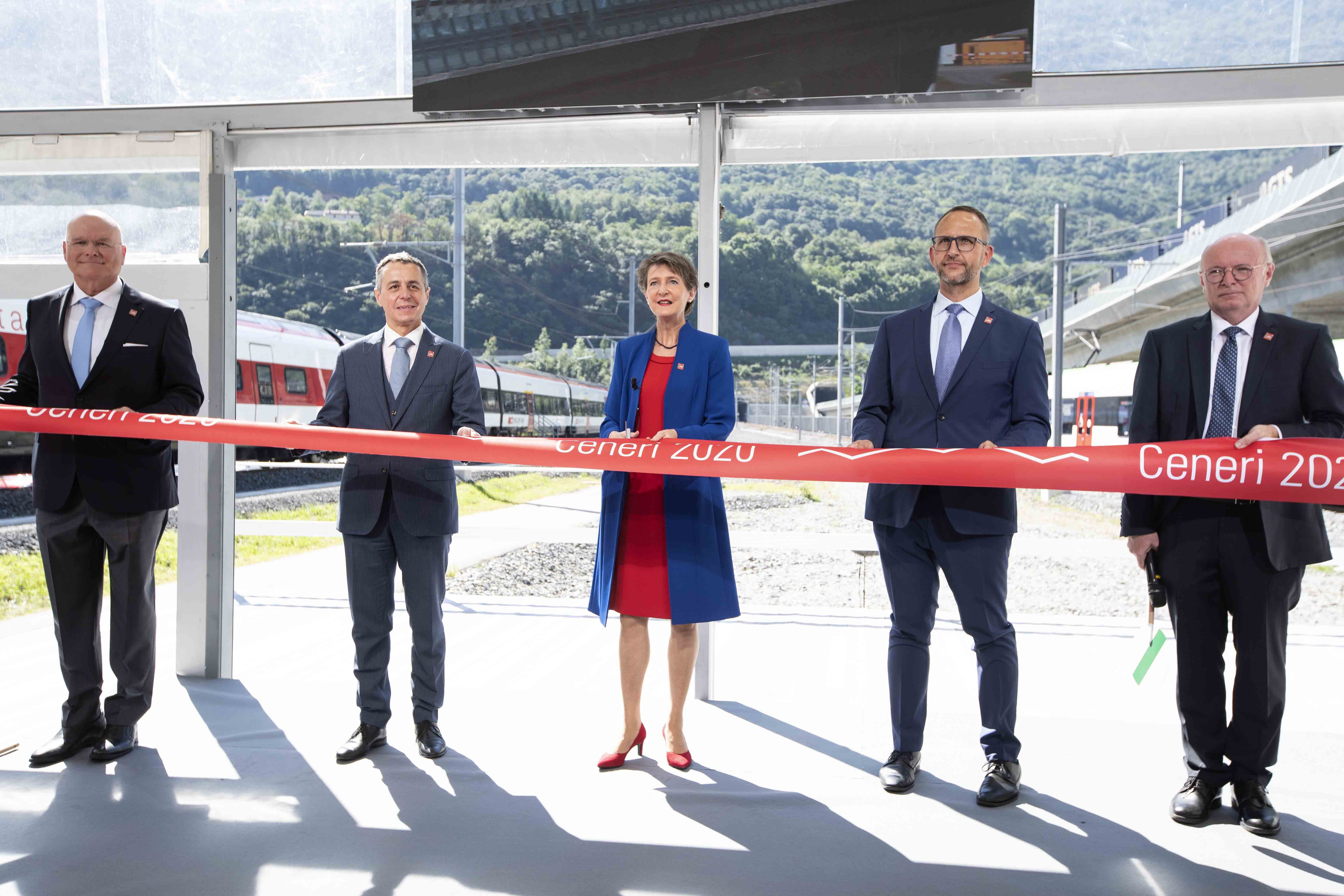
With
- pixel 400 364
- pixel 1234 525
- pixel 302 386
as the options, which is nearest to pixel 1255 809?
pixel 1234 525

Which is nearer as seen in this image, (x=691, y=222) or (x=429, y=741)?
(x=429, y=741)

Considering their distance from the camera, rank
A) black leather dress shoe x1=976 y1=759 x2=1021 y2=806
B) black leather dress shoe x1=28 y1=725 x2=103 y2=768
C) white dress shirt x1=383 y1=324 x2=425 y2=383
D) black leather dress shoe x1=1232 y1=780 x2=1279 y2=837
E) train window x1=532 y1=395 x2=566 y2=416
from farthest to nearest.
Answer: train window x1=532 y1=395 x2=566 y2=416 → white dress shirt x1=383 y1=324 x2=425 y2=383 → black leather dress shoe x1=28 y1=725 x2=103 y2=768 → black leather dress shoe x1=976 y1=759 x2=1021 y2=806 → black leather dress shoe x1=1232 y1=780 x2=1279 y2=837

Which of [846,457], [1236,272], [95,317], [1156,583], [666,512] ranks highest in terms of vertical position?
[1236,272]

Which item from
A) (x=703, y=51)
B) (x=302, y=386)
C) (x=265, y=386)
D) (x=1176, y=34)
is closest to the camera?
(x=1176, y=34)

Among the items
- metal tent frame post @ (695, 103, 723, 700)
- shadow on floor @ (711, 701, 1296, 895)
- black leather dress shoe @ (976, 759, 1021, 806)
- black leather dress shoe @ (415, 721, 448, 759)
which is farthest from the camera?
metal tent frame post @ (695, 103, 723, 700)

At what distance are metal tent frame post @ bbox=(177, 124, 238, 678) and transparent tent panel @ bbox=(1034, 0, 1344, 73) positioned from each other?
3.27 m

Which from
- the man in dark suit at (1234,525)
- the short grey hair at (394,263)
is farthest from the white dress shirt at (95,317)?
the man in dark suit at (1234,525)

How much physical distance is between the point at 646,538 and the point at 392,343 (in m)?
1.08

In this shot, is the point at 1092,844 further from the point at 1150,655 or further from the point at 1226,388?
the point at 1226,388

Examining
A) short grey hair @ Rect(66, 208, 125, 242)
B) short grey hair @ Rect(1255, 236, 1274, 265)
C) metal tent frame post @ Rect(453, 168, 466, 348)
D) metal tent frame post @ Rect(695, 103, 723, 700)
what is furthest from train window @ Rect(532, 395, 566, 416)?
short grey hair @ Rect(1255, 236, 1274, 265)

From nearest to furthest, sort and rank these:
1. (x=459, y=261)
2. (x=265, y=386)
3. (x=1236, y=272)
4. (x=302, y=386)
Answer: (x=1236, y=272)
(x=459, y=261)
(x=302, y=386)
(x=265, y=386)

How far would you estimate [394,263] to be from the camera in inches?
119

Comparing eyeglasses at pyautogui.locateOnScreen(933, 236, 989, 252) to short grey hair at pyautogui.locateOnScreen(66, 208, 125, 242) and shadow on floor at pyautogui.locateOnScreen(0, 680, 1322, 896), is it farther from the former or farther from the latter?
short grey hair at pyautogui.locateOnScreen(66, 208, 125, 242)

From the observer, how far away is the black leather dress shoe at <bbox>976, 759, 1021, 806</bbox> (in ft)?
8.54
